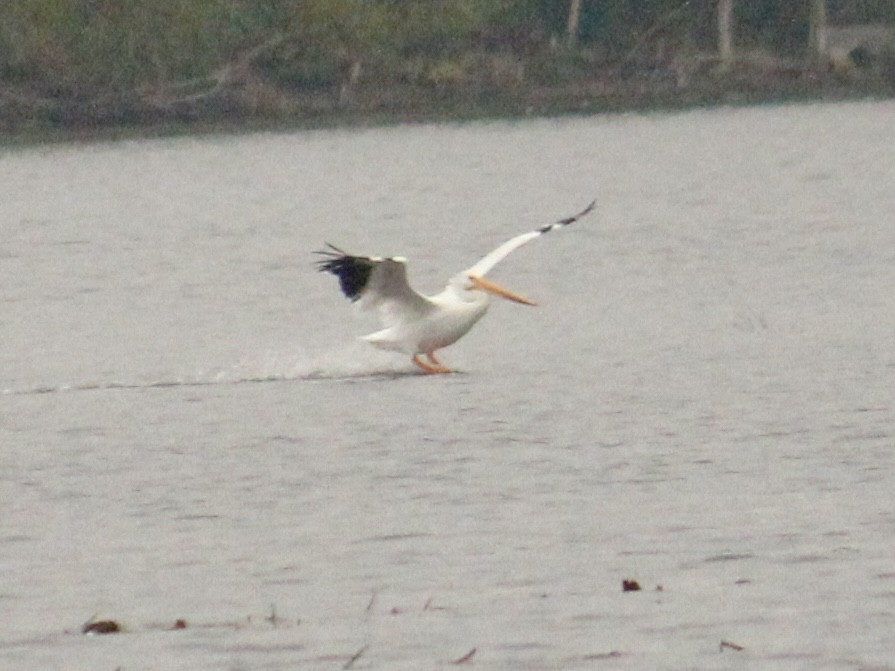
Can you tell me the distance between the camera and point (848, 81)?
59.2m

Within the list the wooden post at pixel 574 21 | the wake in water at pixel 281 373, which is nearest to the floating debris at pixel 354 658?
the wake in water at pixel 281 373

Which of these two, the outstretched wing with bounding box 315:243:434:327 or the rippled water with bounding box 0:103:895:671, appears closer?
the rippled water with bounding box 0:103:895:671

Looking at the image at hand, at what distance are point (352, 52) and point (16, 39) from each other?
23.4 ft

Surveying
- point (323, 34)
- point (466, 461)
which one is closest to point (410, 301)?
point (466, 461)

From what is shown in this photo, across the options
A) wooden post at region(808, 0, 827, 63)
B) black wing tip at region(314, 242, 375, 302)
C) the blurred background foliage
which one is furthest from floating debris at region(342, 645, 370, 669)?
wooden post at region(808, 0, 827, 63)

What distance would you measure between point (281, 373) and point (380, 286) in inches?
75.1

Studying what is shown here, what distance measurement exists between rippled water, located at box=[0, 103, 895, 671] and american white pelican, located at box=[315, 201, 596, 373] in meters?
0.27

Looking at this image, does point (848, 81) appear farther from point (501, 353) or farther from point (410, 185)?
point (501, 353)

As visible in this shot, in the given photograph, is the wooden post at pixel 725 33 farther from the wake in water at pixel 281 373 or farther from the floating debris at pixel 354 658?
the floating debris at pixel 354 658

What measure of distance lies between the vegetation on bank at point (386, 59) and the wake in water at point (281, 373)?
35.9 metres

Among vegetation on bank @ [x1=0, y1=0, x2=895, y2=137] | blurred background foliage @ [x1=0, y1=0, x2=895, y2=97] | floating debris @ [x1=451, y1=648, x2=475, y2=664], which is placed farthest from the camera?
blurred background foliage @ [x1=0, y1=0, x2=895, y2=97]

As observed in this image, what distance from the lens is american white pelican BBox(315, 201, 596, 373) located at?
1273 cm

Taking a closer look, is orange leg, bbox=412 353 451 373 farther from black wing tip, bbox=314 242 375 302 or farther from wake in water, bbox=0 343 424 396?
black wing tip, bbox=314 242 375 302

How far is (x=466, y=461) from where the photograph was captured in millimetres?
10781
